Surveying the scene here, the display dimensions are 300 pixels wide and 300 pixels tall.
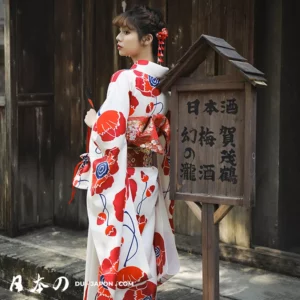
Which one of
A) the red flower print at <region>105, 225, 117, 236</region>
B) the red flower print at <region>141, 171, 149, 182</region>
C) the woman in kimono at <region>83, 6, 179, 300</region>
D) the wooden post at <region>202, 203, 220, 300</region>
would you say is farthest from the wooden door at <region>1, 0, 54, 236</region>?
the wooden post at <region>202, 203, 220, 300</region>

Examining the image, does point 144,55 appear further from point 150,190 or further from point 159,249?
point 159,249

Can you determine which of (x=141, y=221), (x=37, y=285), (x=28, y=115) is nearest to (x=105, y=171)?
(x=141, y=221)

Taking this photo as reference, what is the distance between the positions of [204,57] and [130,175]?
3.18 feet

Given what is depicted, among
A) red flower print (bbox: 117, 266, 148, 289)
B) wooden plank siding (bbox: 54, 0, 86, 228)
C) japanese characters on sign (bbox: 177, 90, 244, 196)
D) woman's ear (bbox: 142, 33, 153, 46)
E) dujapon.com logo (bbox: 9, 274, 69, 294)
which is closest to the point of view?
japanese characters on sign (bbox: 177, 90, 244, 196)

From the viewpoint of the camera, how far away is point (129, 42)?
4309 mm

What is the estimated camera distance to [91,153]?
426 cm

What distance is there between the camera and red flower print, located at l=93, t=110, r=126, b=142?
409 centimetres

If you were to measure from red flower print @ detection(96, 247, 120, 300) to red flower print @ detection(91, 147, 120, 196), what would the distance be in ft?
1.34

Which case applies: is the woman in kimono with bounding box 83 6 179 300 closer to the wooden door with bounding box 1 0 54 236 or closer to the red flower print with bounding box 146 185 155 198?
the red flower print with bounding box 146 185 155 198

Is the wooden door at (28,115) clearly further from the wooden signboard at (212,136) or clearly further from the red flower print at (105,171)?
the wooden signboard at (212,136)

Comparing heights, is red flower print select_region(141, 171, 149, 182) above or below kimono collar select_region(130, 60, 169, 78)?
below

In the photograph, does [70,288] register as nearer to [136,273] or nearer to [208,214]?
[136,273]

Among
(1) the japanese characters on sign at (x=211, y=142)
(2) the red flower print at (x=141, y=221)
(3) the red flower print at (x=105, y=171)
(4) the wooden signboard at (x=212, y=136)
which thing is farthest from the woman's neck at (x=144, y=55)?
(2) the red flower print at (x=141, y=221)

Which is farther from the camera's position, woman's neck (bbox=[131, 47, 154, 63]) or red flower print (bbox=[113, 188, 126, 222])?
woman's neck (bbox=[131, 47, 154, 63])
